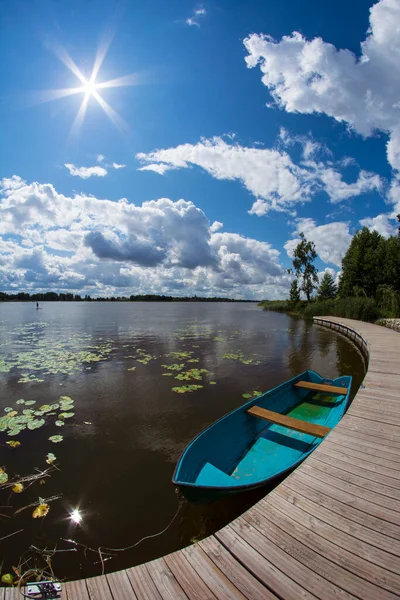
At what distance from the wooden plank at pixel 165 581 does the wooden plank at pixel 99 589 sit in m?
0.31

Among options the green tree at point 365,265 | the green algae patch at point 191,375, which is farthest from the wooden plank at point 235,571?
the green tree at point 365,265

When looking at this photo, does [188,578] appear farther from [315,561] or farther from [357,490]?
[357,490]

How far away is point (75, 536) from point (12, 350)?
511 inches

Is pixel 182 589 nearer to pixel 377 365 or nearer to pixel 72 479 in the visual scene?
pixel 72 479

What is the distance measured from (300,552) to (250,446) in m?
2.66

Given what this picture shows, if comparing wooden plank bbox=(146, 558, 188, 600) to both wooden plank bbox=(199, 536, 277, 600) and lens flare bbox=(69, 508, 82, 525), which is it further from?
lens flare bbox=(69, 508, 82, 525)

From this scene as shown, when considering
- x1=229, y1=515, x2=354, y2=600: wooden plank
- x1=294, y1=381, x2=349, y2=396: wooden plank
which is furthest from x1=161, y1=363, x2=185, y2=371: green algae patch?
x1=229, y1=515, x2=354, y2=600: wooden plank

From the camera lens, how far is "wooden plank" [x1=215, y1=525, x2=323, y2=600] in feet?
5.99

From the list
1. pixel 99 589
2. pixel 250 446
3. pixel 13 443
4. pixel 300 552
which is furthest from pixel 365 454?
pixel 13 443

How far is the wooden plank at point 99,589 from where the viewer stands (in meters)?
1.86

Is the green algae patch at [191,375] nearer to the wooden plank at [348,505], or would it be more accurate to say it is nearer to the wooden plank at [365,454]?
the wooden plank at [365,454]

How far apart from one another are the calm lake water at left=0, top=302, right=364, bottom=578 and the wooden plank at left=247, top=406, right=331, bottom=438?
1138mm

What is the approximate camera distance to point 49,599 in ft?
6.06

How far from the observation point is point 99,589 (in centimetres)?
192
